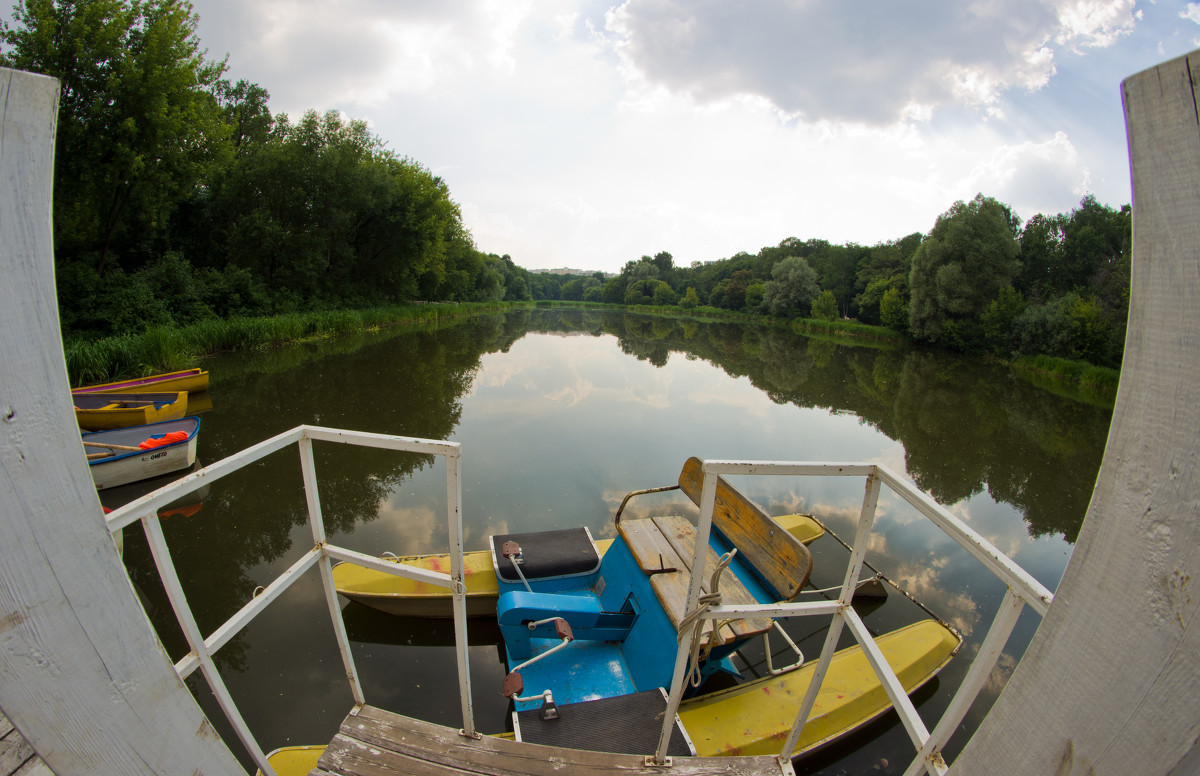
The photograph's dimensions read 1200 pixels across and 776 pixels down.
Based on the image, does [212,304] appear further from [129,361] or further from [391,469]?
[391,469]

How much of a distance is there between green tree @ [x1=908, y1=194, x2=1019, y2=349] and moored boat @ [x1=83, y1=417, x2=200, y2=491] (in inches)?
1080

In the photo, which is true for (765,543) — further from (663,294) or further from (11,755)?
(663,294)

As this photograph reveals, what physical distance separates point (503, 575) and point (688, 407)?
298 inches

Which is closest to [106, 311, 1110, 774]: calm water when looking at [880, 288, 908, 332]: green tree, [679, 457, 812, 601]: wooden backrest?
[679, 457, 812, 601]: wooden backrest

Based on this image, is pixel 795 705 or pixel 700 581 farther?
pixel 795 705

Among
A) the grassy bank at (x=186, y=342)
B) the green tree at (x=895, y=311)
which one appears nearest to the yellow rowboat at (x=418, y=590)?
the grassy bank at (x=186, y=342)

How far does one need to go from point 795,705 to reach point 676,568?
36.3 inches

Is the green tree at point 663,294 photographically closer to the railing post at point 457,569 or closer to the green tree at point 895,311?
the green tree at point 895,311

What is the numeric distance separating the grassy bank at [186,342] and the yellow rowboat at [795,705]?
5.17m

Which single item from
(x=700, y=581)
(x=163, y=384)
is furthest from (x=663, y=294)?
(x=700, y=581)

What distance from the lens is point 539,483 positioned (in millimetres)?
6160

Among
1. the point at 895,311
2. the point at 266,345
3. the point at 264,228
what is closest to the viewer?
the point at 266,345

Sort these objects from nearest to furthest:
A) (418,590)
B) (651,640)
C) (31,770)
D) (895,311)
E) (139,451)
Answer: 1. (31,770)
2. (651,640)
3. (418,590)
4. (139,451)
5. (895,311)

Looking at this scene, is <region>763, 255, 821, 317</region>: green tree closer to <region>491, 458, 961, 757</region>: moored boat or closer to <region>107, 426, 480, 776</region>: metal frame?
<region>491, 458, 961, 757</region>: moored boat
